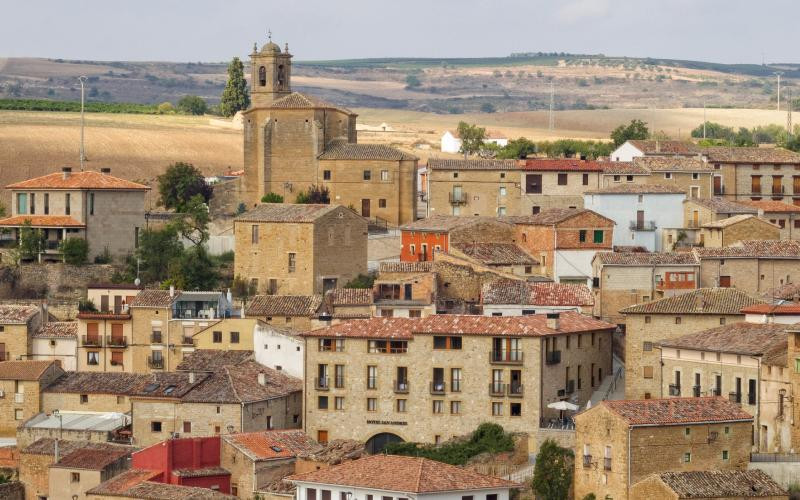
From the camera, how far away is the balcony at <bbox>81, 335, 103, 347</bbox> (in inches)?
2977

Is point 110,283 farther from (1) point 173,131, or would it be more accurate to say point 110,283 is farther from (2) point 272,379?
(1) point 173,131

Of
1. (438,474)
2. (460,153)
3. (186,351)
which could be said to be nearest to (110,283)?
(186,351)

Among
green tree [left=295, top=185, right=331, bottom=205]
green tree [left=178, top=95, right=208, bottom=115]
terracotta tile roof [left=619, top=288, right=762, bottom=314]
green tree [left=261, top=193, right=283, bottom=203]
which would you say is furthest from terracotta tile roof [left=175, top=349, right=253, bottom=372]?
green tree [left=178, top=95, right=208, bottom=115]

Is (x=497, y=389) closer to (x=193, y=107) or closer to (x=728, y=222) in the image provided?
(x=728, y=222)

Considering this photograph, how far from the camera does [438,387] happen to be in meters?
66.1

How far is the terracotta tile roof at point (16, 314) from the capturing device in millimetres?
75625

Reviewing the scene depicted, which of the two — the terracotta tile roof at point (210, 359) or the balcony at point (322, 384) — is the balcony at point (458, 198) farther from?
the balcony at point (322, 384)

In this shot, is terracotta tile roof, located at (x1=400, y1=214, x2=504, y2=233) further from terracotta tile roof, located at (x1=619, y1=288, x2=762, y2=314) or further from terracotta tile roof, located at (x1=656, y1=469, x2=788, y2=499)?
terracotta tile roof, located at (x1=656, y1=469, x2=788, y2=499)

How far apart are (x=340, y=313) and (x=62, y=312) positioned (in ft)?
41.4

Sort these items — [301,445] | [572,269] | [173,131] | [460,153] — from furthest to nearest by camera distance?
[173,131] < [460,153] < [572,269] < [301,445]

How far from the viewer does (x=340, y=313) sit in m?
75.0

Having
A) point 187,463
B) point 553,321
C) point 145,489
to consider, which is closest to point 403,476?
point 145,489

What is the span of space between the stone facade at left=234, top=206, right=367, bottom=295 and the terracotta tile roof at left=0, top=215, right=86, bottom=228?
25.2 ft

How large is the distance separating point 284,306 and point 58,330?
830cm
